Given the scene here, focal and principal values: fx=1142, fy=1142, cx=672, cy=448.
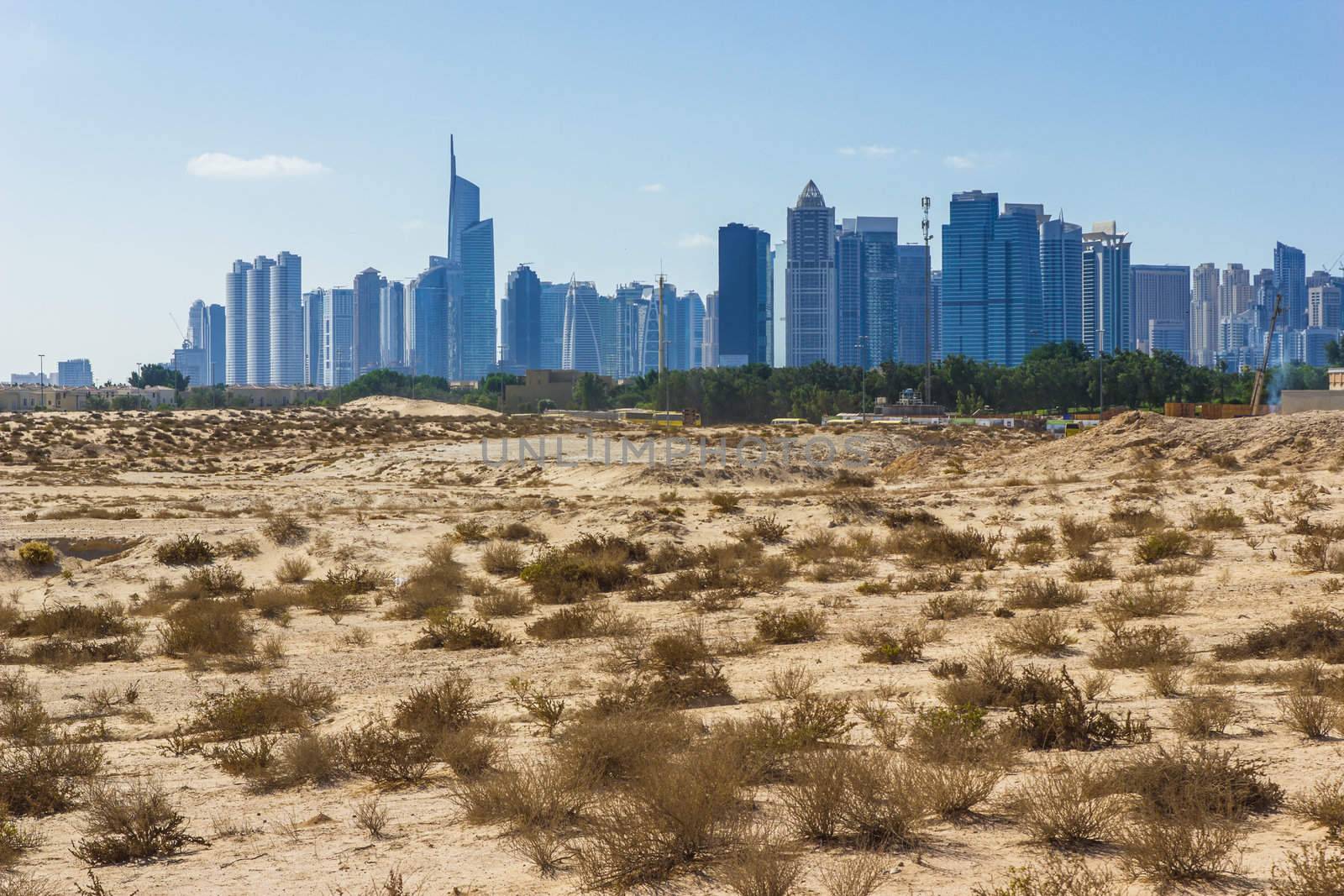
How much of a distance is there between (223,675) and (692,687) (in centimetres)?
582

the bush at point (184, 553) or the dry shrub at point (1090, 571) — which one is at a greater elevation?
the dry shrub at point (1090, 571)

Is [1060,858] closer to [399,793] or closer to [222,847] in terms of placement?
[399,793]

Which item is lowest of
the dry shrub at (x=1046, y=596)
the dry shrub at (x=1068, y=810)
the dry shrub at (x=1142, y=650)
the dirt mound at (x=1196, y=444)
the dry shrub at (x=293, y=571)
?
the dry shrub at (x=293, y=571)

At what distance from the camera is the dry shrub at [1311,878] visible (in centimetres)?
549

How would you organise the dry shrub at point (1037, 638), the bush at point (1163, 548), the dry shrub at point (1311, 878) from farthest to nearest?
the bush at point (1163, 548) < the dry shrub at point (1037, 638) < the dry shrub at point (1311, 878)

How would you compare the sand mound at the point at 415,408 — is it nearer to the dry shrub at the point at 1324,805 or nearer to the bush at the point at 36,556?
the bush at the point at 36,556

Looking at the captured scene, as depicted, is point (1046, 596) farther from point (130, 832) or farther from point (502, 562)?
point (130, 832)

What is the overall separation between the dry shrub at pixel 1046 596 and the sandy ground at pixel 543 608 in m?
0.32

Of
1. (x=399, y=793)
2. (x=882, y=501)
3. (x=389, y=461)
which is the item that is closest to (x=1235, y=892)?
(x=399, y=793)

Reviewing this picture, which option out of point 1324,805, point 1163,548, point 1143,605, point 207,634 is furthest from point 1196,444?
point 1324,805

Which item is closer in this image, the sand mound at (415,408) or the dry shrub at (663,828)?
the dry shrub at (663,828)

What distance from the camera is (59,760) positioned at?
29.4ft

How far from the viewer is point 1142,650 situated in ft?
38.6

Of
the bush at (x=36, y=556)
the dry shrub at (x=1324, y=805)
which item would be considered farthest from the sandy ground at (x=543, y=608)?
the bush at (x=36, y=556)
